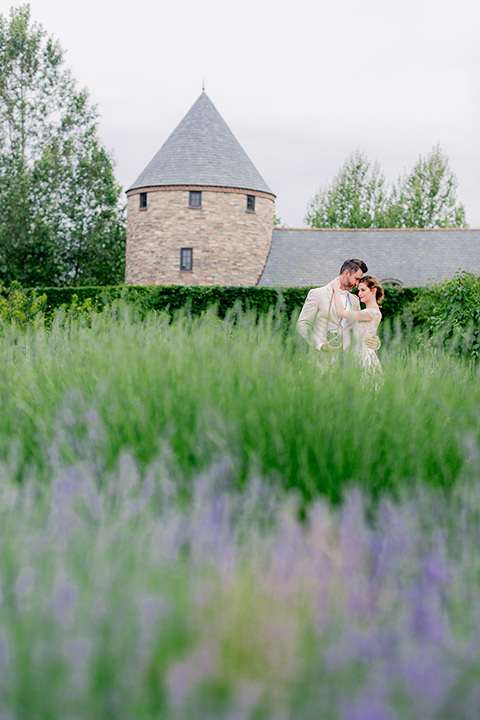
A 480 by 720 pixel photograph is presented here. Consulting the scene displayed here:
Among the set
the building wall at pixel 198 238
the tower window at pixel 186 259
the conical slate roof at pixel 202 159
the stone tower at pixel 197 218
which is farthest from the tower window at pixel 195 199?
the tower window at pixel 186 259

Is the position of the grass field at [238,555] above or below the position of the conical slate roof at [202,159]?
below

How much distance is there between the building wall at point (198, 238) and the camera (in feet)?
100

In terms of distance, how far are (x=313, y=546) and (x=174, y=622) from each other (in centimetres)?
62

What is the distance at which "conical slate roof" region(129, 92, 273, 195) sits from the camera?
1219 inches

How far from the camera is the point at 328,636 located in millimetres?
1732

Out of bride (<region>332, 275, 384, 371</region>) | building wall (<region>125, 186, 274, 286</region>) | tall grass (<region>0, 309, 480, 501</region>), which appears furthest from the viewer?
building wall (<region>125, 186, 274, 286</region>)

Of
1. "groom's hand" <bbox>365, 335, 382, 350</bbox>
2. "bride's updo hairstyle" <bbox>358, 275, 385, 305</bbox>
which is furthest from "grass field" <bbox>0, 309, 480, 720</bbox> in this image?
"bride's updo hairstyle" <bbox>358, 275, 385, 305</bbox>

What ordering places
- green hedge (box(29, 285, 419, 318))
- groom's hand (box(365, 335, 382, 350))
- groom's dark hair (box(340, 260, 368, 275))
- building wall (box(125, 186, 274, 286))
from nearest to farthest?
groom's hand (box(365, 335, 382, 350)), groom's dark hair (box(340, 260, 368, 275)), green hedge (box(29, 285, 419, 318)), building wall (box(125, 186, 274, 286))

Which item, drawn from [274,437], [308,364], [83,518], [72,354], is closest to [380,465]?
[274,437]

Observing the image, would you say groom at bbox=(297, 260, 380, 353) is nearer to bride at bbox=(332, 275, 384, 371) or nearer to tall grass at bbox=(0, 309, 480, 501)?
bride at bbox=(332, 275, 384, 371)

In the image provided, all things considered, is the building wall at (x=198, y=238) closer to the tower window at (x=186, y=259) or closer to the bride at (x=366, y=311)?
the tower window at (x=186, y=259)

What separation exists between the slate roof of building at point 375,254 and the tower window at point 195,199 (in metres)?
4.38

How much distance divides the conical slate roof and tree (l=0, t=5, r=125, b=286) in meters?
4.53

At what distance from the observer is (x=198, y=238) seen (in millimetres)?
30516
